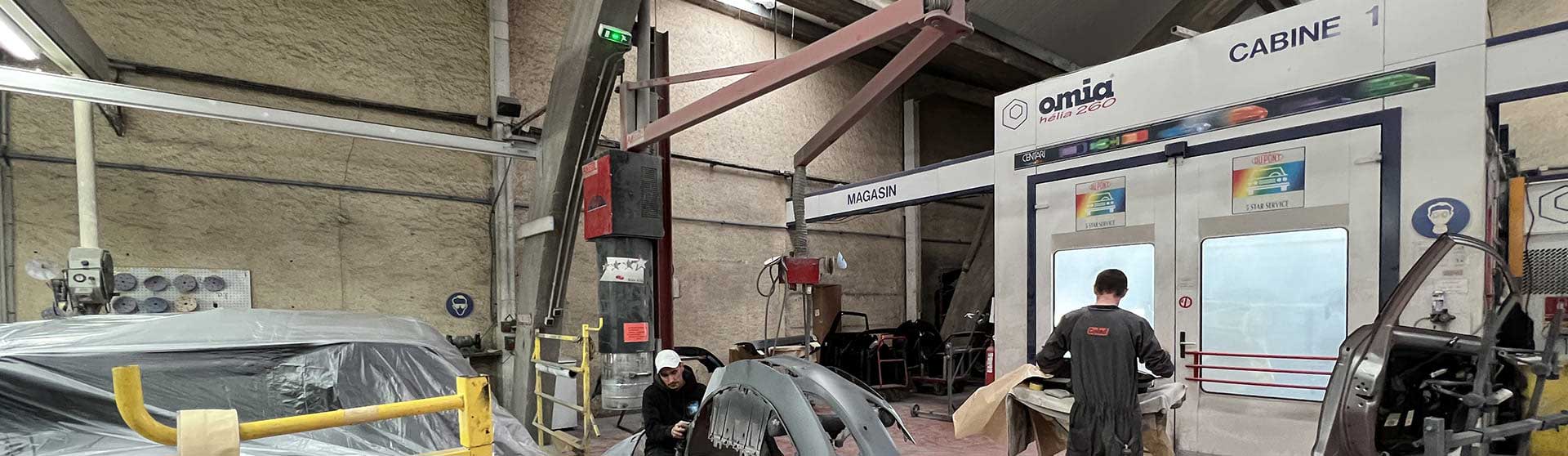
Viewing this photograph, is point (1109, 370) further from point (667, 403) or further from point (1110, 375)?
point (667, 403)

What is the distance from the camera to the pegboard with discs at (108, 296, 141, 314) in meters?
4.73

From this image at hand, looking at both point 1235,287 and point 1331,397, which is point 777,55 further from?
point 1331,397

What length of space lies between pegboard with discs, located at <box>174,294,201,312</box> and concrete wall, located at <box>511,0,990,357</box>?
2.78m

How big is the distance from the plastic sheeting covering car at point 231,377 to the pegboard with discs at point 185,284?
6.97ft

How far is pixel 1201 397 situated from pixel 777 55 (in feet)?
21.3

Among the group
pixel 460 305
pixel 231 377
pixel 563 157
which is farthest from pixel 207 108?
pixel 460 305

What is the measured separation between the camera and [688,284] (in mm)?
7926

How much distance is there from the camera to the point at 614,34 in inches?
Result: 174

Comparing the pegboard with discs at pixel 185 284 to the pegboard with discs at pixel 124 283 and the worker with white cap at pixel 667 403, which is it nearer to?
the pegboard with discs at pixel 124 283

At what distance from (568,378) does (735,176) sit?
4.48m

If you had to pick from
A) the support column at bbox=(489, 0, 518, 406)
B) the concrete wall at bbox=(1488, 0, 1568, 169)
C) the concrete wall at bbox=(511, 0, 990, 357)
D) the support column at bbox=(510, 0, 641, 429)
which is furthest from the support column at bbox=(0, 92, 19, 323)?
the concrete wall at bbox=(1488, 0, 1568, 169)

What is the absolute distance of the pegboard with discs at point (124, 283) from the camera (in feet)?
15.7

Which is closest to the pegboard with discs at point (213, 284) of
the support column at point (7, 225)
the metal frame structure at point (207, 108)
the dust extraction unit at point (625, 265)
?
the support column at point (7, 225)

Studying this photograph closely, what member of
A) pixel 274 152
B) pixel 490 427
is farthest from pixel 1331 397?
pixel 274 152
